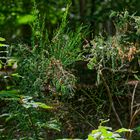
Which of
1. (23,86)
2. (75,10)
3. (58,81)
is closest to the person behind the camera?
(58,81)

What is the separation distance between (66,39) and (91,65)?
0.96ft

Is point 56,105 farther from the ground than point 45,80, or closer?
closer

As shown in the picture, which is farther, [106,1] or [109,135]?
[106,1]

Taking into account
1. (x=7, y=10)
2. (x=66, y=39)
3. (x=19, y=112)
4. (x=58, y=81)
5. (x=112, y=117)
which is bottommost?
(x=112, y=117)

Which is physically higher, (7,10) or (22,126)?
(7,10)

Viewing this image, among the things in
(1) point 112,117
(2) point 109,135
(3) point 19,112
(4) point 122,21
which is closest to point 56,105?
(3) point 19,112

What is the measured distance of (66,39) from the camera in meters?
2.69

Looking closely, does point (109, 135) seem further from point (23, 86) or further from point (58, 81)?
point (23, 86)

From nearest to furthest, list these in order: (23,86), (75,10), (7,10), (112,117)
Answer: (23,86), (112,117), (7,10), (75,10)

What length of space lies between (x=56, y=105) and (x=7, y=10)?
289 cm

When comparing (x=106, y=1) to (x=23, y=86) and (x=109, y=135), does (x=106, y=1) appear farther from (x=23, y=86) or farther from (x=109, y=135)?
(x=109, y=135)

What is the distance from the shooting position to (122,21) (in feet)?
8.75

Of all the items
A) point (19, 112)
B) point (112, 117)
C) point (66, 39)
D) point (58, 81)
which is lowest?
point (112, 117)

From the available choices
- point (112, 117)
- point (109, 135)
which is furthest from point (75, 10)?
point (109, 135)
